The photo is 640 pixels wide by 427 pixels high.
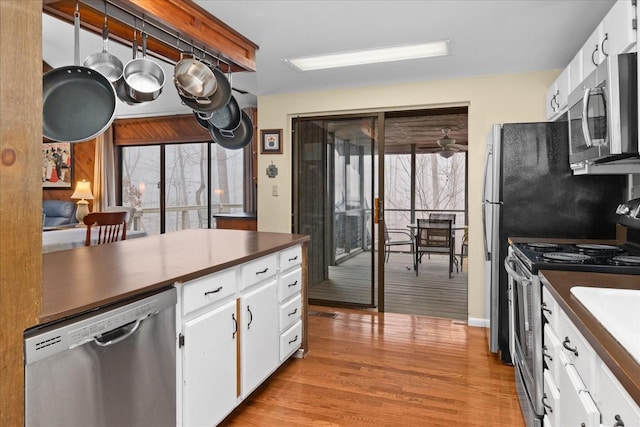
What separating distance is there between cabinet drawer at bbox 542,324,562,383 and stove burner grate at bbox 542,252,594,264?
328mm

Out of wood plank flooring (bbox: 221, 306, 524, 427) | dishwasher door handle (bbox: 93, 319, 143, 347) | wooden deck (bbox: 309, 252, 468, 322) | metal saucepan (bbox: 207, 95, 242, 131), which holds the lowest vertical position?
wood plank flooring (bbox: 221, 306, 524, 427)

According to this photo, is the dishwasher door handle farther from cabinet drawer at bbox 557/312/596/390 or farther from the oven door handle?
the oven door handle

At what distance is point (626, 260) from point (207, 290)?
187cm

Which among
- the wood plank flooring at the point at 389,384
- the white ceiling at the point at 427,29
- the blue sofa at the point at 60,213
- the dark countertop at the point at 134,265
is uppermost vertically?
the white ceiling at the point at 427,29

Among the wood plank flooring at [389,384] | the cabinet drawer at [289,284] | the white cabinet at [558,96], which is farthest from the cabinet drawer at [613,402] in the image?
the white cabinet at [558,96]

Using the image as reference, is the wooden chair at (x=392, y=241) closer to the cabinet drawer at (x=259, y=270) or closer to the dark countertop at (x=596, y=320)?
the cabinet drawer at (x=259, y=270)

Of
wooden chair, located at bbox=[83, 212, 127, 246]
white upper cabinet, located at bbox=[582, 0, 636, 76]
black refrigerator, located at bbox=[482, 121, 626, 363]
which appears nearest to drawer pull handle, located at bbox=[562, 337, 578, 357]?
white upper cabinet, located at bbox=[582, 0, 636, 76]

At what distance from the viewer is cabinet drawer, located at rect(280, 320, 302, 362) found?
265 cm

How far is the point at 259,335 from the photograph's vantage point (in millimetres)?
2334

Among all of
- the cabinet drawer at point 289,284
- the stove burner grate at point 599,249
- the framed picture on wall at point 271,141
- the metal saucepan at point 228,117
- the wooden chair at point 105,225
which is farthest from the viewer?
the framed picture on wall at point 271,141

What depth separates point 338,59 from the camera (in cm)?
334

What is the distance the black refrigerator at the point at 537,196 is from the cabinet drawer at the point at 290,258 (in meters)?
1.36

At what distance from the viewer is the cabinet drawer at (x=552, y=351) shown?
1536mm

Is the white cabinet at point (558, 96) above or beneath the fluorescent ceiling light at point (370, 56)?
beneath
